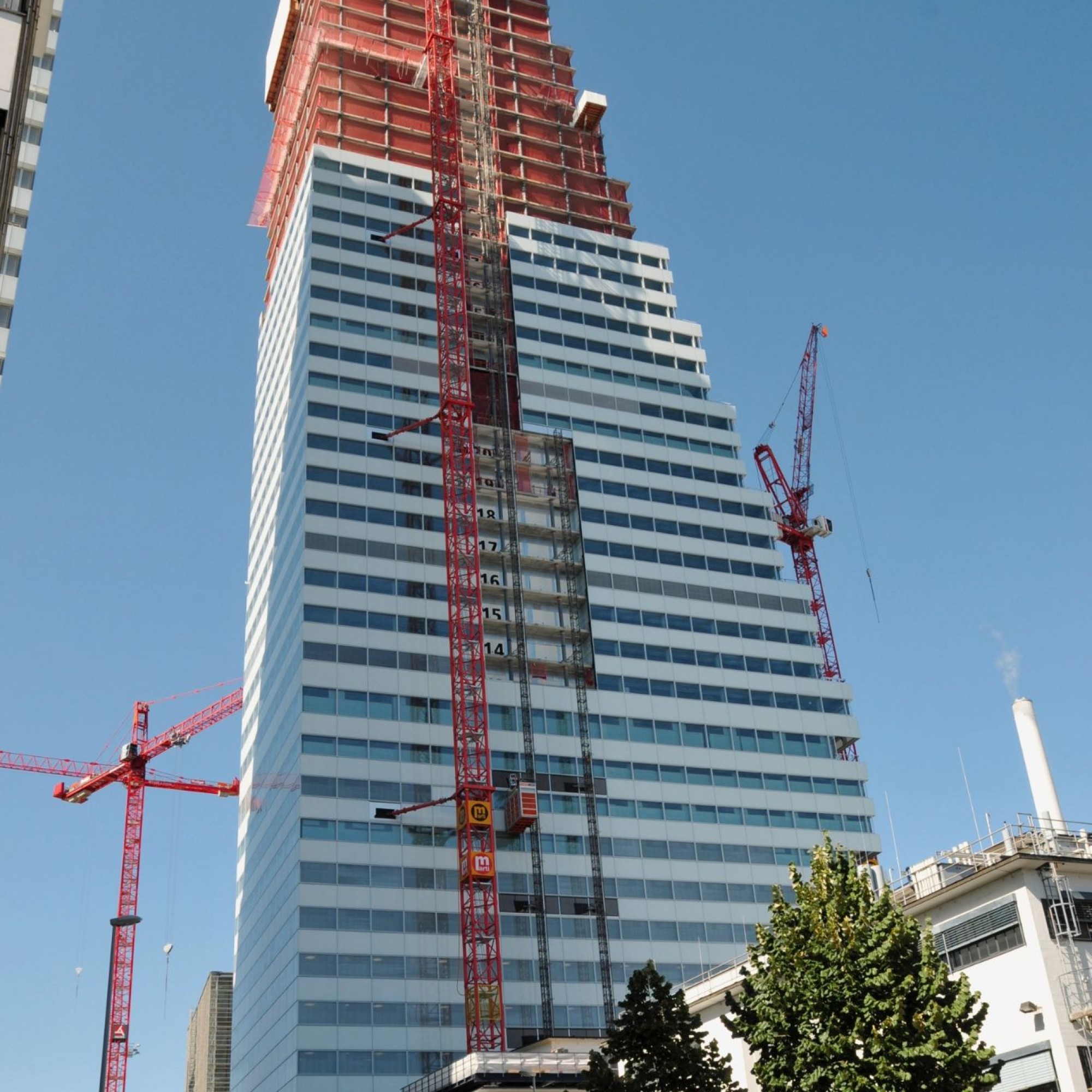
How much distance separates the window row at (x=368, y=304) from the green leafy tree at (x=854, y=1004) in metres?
85.5

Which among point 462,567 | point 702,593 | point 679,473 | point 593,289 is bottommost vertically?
point 462,567

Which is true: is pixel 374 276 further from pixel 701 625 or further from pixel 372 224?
pixel 701 625

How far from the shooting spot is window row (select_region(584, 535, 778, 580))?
118000mm

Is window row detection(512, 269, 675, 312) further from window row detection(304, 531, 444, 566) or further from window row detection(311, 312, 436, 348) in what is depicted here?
window row detection(304, 531, 444, 566)

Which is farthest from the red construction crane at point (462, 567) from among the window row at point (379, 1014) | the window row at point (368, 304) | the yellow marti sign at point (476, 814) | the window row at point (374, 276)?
the window row at point (374, 276)

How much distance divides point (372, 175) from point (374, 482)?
118 feet

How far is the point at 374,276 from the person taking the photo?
123375mm

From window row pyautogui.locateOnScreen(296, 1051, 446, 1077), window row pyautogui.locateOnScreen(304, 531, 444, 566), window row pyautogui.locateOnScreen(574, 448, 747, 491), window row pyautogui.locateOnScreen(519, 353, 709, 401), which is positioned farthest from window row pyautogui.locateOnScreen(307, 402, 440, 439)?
window row pyautogui.locateOnScreen(296, 1051, 446, 1077)

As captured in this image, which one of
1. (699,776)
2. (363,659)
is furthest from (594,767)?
(363,659)

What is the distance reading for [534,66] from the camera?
154m

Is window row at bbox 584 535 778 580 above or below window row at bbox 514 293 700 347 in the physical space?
below

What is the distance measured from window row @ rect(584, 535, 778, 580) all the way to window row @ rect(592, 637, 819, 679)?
26.9 feet

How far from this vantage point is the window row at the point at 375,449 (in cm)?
11238

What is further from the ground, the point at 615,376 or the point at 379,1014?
the point at 615,376
